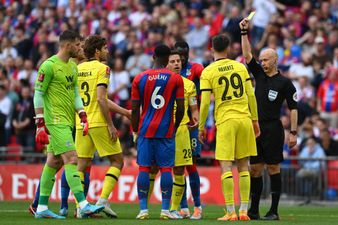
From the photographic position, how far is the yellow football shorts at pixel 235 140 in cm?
1667

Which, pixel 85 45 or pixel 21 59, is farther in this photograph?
pixel 21 59

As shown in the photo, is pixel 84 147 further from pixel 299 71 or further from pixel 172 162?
pixel 299 71

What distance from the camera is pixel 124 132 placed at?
89.7 ft

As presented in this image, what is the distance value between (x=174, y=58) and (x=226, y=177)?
7.61ft

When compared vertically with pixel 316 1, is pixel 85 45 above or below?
below

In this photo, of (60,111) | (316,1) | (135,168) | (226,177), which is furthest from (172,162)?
(316,1)

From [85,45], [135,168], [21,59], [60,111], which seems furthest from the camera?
[21,59]

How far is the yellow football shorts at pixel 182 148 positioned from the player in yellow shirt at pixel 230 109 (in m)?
0.82

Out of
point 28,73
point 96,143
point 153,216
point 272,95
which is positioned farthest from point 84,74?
point 28,73

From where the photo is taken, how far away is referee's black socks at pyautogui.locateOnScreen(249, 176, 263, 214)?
17.3m

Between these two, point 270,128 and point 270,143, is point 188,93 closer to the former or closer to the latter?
point 270,128

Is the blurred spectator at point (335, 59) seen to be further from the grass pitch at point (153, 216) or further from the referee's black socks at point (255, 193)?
the referee's black socks at point (255, 193)

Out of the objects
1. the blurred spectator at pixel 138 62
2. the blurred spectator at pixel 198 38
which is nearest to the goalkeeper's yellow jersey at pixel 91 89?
the blurred spectator at pixel 138 62

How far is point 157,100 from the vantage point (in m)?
16.7
